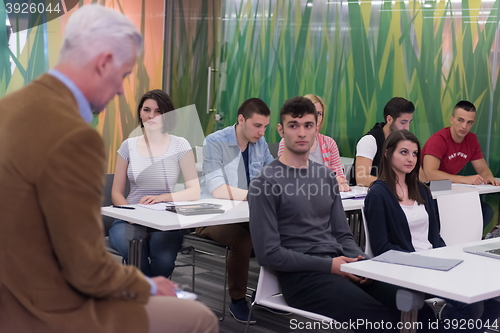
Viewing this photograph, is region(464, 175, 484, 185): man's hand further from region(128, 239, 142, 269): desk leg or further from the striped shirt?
region(128, 239, 142, 269): desk leg

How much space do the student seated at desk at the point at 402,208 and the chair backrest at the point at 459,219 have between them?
39 cm

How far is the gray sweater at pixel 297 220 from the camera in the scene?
8.38ft

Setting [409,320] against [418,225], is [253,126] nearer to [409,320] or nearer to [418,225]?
[418,225]

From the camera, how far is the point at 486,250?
2.62 metres

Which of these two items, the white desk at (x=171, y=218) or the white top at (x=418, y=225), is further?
the white top at (x=418, y=225)

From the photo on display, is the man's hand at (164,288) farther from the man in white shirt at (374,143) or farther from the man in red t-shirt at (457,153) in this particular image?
the man in red t-shirt at (457,153)

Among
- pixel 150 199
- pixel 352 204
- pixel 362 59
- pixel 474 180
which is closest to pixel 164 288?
pixel 150 199

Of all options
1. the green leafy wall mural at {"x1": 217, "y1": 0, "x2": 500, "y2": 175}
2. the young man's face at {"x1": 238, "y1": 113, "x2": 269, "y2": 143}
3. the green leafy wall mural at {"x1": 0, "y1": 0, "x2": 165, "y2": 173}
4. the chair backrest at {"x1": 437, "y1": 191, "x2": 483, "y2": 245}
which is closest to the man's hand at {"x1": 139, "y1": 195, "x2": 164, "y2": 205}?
the young man's face at {"x1": 238, "y1": 113, "x2": 269, "y2": 143}

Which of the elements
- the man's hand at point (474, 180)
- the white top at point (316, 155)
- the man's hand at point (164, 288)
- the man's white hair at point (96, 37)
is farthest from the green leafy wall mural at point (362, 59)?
the man's white hair at point (96, 37)

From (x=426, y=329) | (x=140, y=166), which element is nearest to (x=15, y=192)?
(x=426, y=329)

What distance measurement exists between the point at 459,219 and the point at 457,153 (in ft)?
5.32

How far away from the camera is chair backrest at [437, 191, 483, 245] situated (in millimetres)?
3551

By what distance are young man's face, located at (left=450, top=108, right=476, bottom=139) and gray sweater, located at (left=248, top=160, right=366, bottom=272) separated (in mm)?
2532

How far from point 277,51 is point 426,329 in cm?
508
